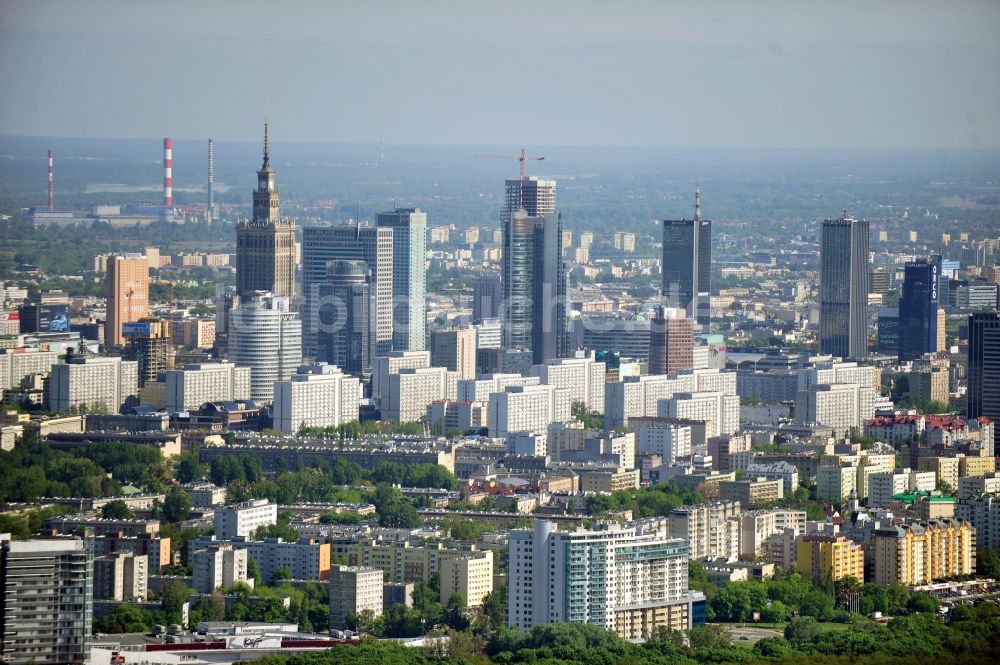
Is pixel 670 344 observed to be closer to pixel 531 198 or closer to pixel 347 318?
pixel 347 318

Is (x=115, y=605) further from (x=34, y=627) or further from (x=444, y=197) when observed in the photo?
(x=444, y=197)

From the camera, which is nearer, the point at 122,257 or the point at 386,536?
the point at 386,536

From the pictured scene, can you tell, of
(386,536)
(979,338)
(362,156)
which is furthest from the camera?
(362,156)

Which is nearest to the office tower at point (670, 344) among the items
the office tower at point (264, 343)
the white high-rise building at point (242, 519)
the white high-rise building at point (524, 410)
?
the white high-rise building at point (524, 410)

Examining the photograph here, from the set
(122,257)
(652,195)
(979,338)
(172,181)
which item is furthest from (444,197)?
(979,338)

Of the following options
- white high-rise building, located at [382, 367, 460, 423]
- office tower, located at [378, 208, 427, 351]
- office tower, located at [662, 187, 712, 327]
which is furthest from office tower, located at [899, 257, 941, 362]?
white high-rise building, located at [382, 367, 460, 423]

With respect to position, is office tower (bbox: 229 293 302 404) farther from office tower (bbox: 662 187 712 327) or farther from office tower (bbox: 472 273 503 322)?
office tower (bbox: 662 187 712 327)
